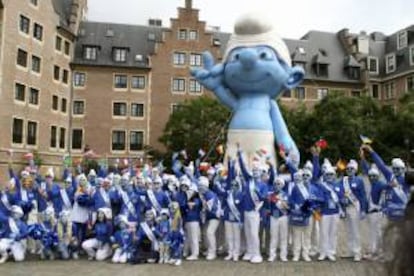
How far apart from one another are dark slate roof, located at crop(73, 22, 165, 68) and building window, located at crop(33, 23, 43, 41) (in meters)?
5.86

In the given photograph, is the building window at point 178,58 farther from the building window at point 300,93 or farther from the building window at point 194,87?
the building window at point 300,93

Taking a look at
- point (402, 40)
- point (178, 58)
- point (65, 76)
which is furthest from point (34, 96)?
point (402, 40)

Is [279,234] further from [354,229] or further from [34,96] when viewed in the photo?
[34,96]

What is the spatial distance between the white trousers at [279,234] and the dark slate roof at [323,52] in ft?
136

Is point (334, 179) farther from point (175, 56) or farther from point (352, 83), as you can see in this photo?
point (352, 83)

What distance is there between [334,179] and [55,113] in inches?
1376

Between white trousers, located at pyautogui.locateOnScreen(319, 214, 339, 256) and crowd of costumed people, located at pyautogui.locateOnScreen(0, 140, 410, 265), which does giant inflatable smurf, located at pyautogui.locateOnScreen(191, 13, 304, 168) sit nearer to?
crowd of costumed people, located at pyautogui.locateOnScreen(0, 140, 410, 265)

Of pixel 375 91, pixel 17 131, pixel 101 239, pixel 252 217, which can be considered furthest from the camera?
pixel 375 91

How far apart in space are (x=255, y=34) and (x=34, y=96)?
2746 cm

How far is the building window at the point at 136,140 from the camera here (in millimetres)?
46844

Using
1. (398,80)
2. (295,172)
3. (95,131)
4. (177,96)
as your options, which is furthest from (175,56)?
(295,172)

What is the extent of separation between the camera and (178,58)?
157 feet

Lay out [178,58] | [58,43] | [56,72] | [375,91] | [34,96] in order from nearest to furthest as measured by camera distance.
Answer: [34,96] < [56,72] < [58,43] < [178,58] < [375,91]

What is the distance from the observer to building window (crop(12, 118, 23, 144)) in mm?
37656
